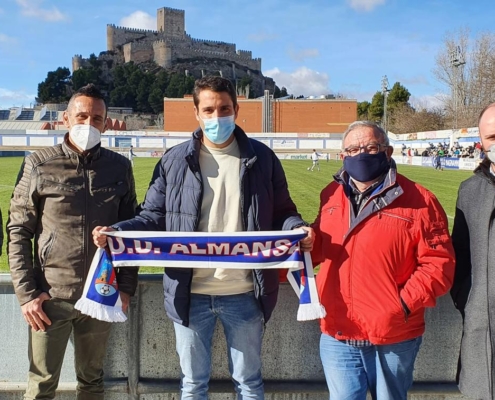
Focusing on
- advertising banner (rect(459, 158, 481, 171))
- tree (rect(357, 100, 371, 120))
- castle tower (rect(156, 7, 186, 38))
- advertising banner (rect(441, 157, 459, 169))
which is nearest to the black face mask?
advertising banner (rect(459, 158, 481, 171))

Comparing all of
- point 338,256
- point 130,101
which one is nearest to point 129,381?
point 338,256

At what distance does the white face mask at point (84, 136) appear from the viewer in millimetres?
2949

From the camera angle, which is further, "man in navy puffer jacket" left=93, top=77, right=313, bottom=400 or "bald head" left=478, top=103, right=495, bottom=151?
"man in navy puffer jacket" left=93, top=77, right=313, bottom=400

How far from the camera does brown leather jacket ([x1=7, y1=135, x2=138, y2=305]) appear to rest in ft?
9.39

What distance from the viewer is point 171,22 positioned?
12025 centimetres

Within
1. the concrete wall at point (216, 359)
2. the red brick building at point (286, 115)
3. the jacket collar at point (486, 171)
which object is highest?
the red brick building at point (286, 115)

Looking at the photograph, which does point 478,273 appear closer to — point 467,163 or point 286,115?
point 467,163

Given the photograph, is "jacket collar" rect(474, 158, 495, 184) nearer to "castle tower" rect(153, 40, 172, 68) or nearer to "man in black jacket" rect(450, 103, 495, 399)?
"man in black jacket" rect(450, 103, 495, 399)

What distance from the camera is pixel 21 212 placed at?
2873mm

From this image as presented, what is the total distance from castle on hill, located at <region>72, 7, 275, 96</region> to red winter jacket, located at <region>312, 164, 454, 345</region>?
366 ft

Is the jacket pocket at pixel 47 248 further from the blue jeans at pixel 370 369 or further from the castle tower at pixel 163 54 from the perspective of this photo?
the castle tower at pixel 163 54

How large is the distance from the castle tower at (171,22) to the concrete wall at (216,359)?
4898 inches

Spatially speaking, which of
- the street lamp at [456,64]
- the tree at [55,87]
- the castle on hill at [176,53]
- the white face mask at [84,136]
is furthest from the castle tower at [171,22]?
the white face mask at [84,136]

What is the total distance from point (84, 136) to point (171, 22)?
415ft
